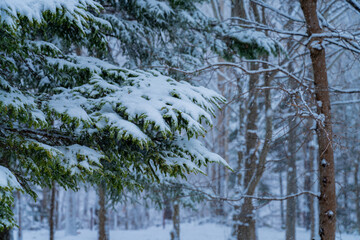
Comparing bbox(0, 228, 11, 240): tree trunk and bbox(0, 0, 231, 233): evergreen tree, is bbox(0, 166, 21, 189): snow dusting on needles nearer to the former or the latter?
bbox(0, 0, 231, 233): evergreen tree

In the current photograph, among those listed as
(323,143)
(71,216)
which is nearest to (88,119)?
(323,143)

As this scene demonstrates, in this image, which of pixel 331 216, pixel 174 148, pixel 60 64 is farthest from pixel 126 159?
pixel 331 216

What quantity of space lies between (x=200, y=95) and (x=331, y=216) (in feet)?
9.03

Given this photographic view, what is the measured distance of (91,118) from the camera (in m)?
3.34

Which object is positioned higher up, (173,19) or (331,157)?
(173,19)

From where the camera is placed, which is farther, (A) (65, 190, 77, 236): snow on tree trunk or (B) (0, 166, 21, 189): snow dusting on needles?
(A) (65, 190, 77, 236): snow on tree trunk

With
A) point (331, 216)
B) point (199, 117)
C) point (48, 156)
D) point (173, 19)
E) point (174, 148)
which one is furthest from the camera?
point (173, 19)

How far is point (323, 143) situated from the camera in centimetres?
446

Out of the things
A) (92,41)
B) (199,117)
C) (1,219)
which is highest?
(92,41)

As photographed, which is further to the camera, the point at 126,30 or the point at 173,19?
the point at 173,19

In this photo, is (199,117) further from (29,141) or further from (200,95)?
(29,141)

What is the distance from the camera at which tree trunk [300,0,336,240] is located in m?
4.30

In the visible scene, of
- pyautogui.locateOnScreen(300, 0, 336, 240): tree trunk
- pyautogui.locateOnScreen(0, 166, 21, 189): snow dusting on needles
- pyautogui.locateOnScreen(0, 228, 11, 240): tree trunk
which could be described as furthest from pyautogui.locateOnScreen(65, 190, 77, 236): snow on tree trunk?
pyautogui.locateOnScreen(300, 0, 336, 240): tree trunk

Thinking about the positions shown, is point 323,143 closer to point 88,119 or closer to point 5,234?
point 88,119
